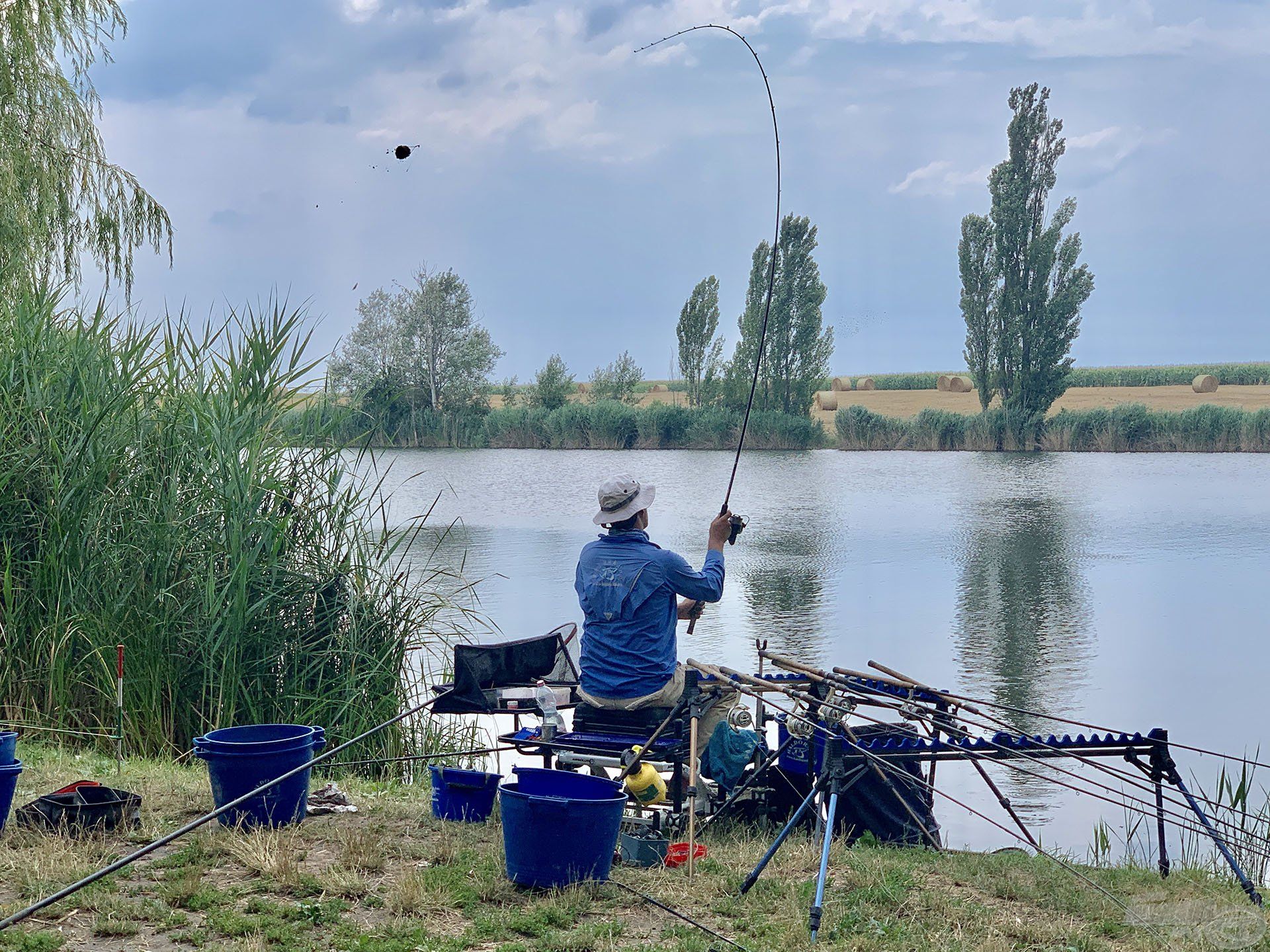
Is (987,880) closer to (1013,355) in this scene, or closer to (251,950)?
(251,950)

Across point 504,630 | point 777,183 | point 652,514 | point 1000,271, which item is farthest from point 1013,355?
point 777,183

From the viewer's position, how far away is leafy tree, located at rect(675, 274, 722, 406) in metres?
38.2

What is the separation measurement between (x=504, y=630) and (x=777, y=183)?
17.6 feet

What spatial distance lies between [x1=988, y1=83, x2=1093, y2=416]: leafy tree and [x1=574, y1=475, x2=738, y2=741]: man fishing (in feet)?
94.9

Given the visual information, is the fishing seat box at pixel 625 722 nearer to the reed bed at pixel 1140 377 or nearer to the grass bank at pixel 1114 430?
the grass bank at pixel 1114 430

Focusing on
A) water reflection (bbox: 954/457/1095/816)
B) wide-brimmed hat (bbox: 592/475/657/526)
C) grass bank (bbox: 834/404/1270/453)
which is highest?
grass bank (bbox: 834/404/1270/453)

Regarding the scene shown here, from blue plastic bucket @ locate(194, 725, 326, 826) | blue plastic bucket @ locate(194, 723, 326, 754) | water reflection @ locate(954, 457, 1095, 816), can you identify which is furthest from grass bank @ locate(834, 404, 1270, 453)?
blue plastic bucket @ locate(194, 725, 326, 826)

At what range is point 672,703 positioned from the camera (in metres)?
4.17

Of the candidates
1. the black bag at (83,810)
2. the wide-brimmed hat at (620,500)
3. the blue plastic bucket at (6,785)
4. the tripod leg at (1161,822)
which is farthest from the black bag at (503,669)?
the tripod leg at (1161,822)

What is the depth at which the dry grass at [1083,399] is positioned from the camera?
42.2m

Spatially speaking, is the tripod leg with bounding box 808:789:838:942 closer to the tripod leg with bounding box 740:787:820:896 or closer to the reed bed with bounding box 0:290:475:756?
the tripod leg with bounding box 740:787:820:896

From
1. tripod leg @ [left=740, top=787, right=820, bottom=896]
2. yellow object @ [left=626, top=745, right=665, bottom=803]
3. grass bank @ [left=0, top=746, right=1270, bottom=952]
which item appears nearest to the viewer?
grass bank @ [left=0, top=746, right=1270, bottom=952]

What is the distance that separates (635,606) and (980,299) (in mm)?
29583

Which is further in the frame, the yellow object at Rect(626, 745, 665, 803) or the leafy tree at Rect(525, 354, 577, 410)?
the leafy tree at Rect(525, 354, 577, 410)
